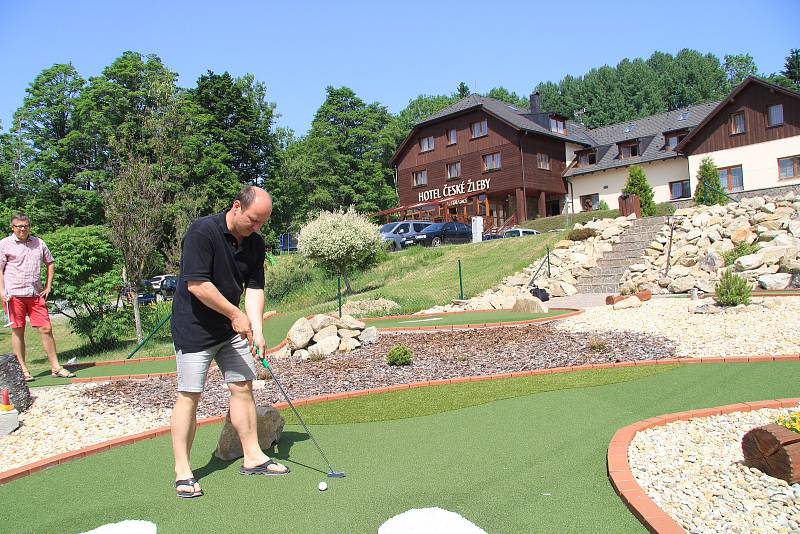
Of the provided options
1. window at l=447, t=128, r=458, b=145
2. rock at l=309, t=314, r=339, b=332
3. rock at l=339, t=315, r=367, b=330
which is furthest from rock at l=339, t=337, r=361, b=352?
window at l=447, t=128, r=458, b=145

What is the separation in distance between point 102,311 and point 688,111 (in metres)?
36.1

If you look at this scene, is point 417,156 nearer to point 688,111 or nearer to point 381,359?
point 688,111

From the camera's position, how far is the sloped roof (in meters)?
34.4

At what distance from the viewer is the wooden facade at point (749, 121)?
1105 inches

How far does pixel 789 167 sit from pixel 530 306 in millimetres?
23457

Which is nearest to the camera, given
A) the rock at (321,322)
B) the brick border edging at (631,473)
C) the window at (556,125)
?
the brick border edging at (631,473)

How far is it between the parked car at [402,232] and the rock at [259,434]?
2162 centimetres

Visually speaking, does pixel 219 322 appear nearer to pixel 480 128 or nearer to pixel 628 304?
pixel 628 304

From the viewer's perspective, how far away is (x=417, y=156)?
4038 centimetres

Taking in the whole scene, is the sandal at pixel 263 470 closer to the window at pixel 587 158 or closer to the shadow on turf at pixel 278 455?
the shadow on turf at pixel 278 455

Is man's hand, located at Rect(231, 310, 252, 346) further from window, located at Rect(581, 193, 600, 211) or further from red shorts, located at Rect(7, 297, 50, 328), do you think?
window, located at Rect(581, 193, 600, 211)

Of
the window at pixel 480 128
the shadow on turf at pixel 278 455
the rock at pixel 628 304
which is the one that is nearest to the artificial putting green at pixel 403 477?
the shadow on turf at pixel 278 455

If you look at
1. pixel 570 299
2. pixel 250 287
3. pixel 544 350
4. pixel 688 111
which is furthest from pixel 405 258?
pixel 688 111

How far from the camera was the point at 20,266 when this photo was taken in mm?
6719
